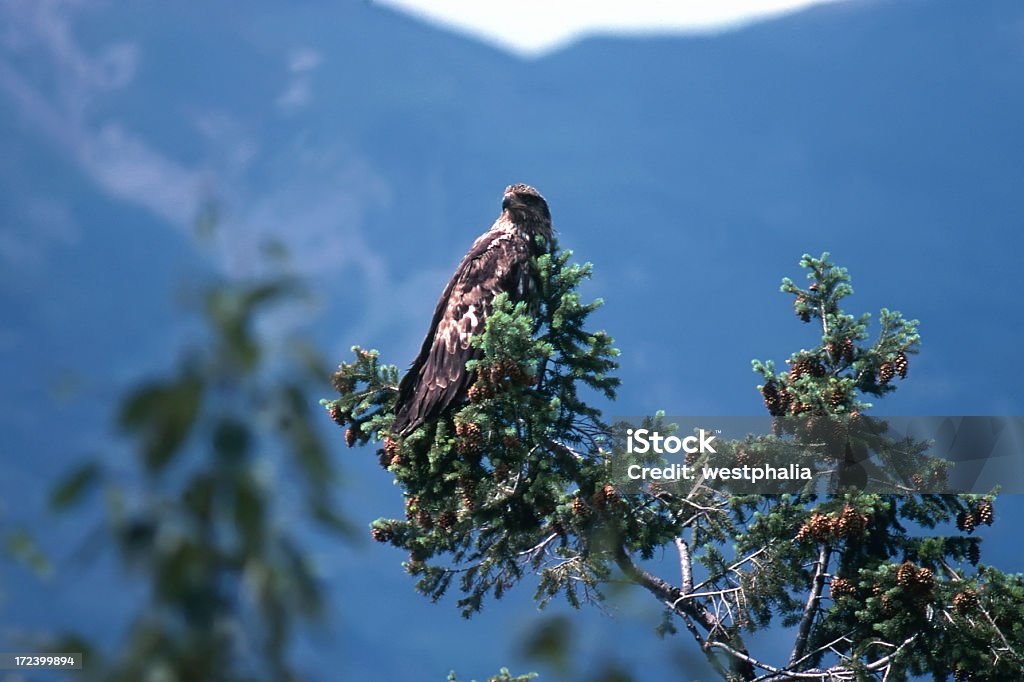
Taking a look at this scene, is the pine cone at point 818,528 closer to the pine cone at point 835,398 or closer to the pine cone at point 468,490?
the pine cone at point 835,398

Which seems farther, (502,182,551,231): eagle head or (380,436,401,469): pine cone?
(502,182,551,231): eagle head

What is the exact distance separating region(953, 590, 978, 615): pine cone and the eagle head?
515cm

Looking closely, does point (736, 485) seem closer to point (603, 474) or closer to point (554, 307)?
point (603, 474)

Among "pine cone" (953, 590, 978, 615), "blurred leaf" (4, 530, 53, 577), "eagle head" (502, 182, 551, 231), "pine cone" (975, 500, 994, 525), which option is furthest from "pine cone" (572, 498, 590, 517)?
"blurred leaf" (4, 530, 53, 577)

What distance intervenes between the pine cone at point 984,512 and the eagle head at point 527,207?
472 cm

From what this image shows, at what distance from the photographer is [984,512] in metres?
8.16

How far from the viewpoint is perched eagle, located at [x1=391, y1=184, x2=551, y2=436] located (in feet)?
28.0

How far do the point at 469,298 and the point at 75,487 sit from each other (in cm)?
825

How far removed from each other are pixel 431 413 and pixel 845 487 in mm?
3241

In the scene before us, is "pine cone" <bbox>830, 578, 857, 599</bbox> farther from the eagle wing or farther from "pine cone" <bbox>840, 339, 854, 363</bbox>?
the eagle wing

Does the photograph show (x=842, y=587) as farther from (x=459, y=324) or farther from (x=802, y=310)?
(x=459, y=324)

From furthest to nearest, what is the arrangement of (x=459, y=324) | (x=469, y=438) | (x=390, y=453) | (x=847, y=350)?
1. (x=459, y=324)
2. (x=847, y=350)
3. (x=390, y=453)
4. (x=469, y=438)

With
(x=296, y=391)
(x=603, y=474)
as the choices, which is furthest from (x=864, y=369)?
(x=296, y=391)

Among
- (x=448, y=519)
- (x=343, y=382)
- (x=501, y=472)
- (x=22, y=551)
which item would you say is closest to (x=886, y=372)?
(x=501, y=472)
